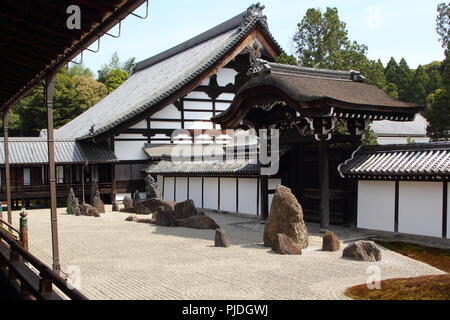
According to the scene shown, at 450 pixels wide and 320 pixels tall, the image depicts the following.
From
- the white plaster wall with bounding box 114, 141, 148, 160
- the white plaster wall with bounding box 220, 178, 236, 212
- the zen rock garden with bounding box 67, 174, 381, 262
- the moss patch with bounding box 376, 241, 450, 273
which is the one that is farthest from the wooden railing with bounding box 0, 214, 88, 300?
the white plaster wall with bounding box 114, 141, 148, 160

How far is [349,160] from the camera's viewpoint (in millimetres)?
15273

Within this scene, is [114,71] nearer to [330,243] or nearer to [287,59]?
[287,59]

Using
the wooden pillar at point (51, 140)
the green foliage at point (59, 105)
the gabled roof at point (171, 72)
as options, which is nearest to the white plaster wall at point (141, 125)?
the gabled roof at point (171, 72)

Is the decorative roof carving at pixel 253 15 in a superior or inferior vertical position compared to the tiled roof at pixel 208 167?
superior

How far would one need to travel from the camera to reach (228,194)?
20.7 meters

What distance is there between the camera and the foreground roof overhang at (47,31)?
5.43 metres

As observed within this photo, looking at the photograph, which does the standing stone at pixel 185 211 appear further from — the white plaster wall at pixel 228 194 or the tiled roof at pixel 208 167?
the white plaster wall at pixel 228 194

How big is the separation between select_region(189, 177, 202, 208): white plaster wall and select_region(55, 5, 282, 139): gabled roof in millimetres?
5329

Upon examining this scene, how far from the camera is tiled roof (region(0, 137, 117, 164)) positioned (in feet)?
76.6

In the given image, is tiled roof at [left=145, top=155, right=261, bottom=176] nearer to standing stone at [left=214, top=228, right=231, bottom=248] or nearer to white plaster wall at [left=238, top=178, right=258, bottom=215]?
white plaster wall at [left=238, top=178, right=258, bottom=215]

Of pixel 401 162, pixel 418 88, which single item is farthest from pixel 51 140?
pixel 418 88

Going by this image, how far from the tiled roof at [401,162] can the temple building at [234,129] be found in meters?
0.54
